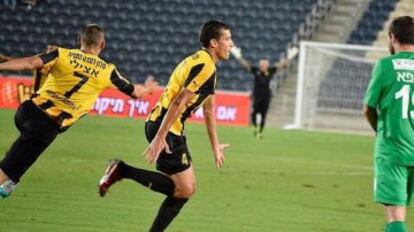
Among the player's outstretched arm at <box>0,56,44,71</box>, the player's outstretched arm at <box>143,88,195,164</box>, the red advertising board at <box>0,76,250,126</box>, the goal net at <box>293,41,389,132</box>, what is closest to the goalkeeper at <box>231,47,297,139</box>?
the red advertising board at <box>0,76,250,126</box>

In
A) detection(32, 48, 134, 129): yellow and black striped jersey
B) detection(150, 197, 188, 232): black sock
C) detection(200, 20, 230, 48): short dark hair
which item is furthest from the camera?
detection(32, 48, 134, 129): yellow and black striped jersey

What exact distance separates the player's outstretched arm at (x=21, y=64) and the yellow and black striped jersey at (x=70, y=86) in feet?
1.42

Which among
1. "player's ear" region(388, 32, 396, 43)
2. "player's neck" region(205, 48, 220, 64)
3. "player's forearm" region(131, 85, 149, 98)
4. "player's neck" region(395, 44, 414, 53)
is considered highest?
"player's ear" region(388, 32, 396, 43)

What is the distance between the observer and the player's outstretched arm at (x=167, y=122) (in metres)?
9.12

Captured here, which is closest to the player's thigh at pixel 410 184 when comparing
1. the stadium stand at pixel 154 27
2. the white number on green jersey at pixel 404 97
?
the white number on green jersey at pixel 404 97

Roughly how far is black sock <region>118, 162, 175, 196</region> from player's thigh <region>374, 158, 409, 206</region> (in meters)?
2.28

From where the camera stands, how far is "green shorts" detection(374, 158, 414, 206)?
7969mm

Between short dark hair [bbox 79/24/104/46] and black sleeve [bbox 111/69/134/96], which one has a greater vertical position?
short dark hair [bbox 79/24/104/46]

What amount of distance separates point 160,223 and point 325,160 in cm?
1161

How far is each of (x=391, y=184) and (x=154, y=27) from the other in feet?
88.8

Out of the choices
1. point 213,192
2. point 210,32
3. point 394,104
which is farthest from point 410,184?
point 213,192

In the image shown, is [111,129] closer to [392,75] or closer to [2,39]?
[2,39]

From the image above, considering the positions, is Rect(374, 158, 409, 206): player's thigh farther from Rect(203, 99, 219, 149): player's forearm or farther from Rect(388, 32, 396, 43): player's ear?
Rect(203, 99, 219, 149): player's forearm

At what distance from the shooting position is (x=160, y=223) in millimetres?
9625
